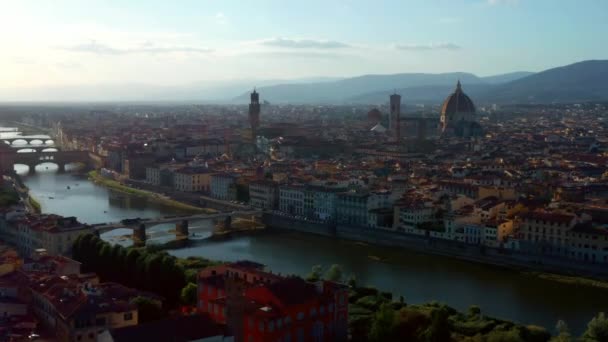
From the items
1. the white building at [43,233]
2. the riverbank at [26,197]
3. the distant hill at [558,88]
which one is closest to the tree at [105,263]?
the white building at [43,233]

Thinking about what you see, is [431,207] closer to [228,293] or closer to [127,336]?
[228,293]

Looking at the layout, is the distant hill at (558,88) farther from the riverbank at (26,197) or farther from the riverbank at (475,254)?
the riverbank at (475,254)

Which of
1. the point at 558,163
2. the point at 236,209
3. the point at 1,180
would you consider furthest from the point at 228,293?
the point at 558,163

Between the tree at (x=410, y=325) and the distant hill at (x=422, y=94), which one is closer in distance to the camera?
the tree at (x=410, y=325)

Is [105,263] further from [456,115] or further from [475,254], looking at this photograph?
[456,115]

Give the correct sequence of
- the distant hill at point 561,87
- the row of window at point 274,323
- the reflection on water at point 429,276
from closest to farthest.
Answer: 1. the row of window at point 274,323
2. the reflection on water at point 429,276
3. the distant hill at point 561,87

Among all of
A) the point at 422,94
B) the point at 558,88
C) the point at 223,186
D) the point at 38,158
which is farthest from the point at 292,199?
the point at 422,94
